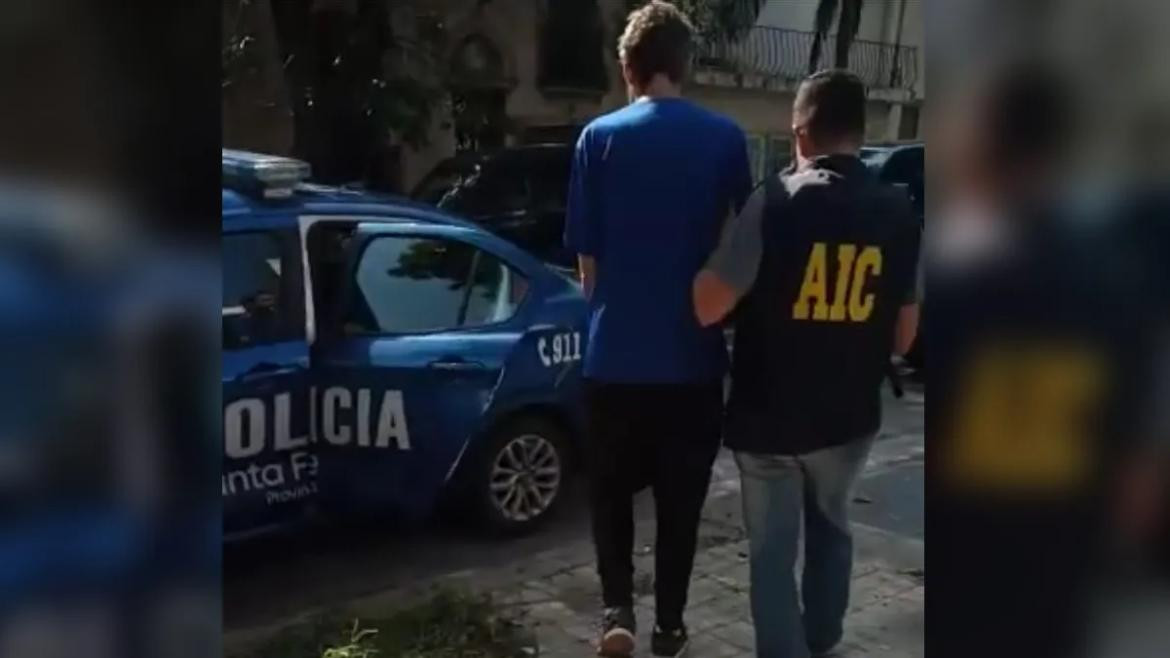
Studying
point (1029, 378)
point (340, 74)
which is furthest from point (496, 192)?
point (1029, 378)

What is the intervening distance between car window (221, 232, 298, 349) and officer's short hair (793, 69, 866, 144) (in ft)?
7.52

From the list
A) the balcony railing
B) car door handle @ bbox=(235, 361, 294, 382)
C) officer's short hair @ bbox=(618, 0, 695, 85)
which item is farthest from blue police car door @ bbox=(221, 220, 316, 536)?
the balcony railing

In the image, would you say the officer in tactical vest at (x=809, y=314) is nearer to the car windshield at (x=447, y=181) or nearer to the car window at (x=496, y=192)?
the car window at (x=496, y=192)

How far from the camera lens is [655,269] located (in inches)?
163

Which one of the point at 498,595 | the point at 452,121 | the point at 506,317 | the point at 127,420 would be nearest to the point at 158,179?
the point at 127,420

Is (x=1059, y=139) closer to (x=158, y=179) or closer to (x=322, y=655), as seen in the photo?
(x=158, y=179)

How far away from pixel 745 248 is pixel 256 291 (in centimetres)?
228

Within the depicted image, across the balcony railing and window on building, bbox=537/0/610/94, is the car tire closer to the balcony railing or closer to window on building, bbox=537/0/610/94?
window on building, bbox=537/0/610/94

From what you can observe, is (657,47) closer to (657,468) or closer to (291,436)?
(657,468)

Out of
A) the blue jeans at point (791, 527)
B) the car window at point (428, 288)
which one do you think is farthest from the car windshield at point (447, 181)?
the blue jeans at point (791, 527)

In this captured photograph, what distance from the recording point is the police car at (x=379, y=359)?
5.32 meters

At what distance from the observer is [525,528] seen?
6395mm

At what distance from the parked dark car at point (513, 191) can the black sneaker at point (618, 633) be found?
21.6 ft

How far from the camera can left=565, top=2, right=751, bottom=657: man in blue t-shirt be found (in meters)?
4.11
